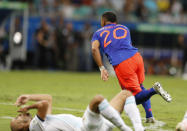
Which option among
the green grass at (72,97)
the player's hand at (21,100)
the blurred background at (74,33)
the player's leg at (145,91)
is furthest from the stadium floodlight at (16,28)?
the player's hand at (21,100)

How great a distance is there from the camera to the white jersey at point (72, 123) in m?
6.30

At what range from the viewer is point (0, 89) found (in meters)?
14.2

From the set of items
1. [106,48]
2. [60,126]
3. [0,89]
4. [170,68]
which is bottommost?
[170,68]

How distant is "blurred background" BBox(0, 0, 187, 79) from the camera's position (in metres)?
22.7

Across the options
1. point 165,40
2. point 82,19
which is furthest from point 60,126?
point 165,40

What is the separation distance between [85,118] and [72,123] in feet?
1.21

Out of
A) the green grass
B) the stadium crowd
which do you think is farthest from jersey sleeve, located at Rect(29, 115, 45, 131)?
the stadium crowd

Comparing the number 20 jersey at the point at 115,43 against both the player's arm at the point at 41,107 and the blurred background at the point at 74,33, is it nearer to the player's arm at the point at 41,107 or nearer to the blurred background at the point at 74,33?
the player's arm at the point at 41,107

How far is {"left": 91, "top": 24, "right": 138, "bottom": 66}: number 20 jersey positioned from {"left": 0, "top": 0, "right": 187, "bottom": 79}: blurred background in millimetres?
13974

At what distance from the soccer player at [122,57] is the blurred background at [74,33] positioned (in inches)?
550

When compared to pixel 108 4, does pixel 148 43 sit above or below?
below

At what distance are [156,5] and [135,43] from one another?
4856mm

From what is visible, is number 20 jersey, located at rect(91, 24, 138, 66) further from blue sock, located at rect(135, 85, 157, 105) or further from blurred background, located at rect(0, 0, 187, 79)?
blurred background, located at rect(0, 0, 187, 79)

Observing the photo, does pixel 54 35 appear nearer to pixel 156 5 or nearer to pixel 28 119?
pixel 156 5
